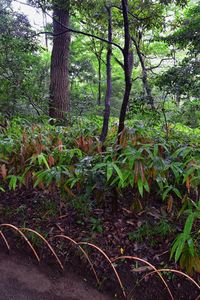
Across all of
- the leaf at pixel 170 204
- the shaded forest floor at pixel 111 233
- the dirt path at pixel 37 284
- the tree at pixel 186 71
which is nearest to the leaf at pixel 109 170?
the shaded forest floor at pixel 111 233

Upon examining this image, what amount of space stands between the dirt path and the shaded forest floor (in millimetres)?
96

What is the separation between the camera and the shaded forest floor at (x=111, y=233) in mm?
2018

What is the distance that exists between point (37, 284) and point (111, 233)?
2.60ft

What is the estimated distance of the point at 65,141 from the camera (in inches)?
138

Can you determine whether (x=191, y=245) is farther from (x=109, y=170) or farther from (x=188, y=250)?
(x=109, y=170)

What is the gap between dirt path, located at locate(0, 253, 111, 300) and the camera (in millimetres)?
1970

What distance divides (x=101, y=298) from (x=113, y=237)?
555 mm

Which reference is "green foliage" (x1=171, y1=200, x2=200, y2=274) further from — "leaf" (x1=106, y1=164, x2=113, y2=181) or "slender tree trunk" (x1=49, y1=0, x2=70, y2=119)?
"slender tree trunk" (x1=49, y1=0, x2=70, y2=119)

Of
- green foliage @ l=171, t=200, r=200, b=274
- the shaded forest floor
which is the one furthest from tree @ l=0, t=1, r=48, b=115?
green foliage @ l=171, t=200, r=200, b=274

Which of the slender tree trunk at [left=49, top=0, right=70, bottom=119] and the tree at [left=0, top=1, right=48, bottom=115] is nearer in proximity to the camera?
the tree at [left=0, top=1, right=48, bottom=115]

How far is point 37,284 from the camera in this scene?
2.07 meters

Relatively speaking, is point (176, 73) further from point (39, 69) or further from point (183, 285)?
point (39, 69)

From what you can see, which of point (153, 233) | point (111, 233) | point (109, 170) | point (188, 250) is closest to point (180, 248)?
point (188, 250)

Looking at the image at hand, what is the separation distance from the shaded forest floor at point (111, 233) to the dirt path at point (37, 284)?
10 cm
